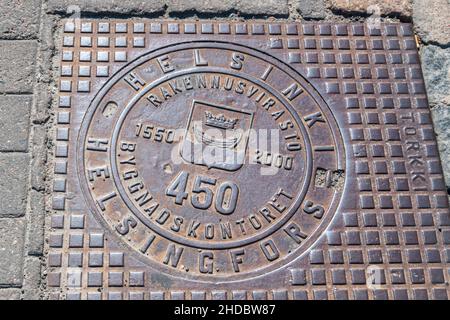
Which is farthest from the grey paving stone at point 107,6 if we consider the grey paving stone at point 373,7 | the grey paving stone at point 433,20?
the grey paving stone at point 433,20

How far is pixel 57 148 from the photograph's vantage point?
107 inches

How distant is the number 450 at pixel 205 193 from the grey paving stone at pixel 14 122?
2.58 feet

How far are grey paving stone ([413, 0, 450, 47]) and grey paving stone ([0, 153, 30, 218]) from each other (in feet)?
7.38

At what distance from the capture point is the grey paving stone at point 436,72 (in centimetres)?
298

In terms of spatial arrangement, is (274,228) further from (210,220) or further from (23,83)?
(23,83)

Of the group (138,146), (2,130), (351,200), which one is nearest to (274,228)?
(351,200)

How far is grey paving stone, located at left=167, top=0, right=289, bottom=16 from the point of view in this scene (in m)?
3.08

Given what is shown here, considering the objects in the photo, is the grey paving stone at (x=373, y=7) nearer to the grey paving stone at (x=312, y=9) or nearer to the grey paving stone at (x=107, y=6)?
the grey paving stone at (x=312, y=9)

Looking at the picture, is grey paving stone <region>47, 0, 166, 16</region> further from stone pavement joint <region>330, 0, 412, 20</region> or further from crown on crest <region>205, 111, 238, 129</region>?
stone pavement joint <region>330, 0, 412, 20</region>

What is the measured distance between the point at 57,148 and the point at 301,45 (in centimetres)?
140

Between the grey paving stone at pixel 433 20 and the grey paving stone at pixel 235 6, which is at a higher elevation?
the grey paving stone at pixel 235 6

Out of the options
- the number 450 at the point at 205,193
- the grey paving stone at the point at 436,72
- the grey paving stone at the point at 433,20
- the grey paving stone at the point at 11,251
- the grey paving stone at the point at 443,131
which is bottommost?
the grey paving stone at the point at 11,251

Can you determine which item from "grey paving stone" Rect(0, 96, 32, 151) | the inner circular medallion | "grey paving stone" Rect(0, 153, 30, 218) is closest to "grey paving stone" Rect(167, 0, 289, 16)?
the inner circular medallion

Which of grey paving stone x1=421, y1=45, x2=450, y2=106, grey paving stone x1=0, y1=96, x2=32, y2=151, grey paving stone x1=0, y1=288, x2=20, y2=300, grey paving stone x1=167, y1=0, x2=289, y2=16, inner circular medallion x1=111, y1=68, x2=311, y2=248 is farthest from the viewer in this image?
grey paving stone x1=167, y1=0, x2=289, y2=16
